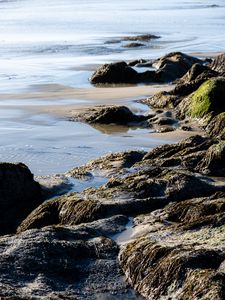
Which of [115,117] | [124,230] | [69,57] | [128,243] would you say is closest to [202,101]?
[115,117]

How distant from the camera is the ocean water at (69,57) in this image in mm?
11594

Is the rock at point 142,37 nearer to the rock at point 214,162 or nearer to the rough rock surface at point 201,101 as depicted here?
the rough rock surface at point 201,101

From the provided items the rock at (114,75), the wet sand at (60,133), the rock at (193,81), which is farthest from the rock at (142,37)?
the wet sand at (60,133)

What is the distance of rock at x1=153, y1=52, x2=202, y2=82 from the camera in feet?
67.3

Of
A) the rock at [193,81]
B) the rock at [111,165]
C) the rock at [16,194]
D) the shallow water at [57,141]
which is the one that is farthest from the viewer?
the rock at [193,81]

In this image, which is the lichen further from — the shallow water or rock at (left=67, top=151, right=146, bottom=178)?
rock at (left=67, top=151, right=146, bottom=178)

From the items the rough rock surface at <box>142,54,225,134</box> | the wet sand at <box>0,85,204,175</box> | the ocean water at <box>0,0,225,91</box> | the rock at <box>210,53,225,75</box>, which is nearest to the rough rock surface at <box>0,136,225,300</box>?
the wet sand at <box>0,85,204,175</box>

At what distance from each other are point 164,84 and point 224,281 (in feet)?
50.3

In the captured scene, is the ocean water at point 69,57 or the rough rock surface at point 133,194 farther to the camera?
the ocean water at point 69,57

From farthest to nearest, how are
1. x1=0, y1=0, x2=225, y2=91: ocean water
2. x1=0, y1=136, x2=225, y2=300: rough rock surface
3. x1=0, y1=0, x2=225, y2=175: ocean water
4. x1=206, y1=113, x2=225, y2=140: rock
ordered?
x1=0, y1=0, x2=225, y2=91: ocean water → x1=206, y1=113, x2=225, y2=140: rock → x1=0, y1=0, x2=225, y2=175: ocean water → x1=0, y1=136, x2=225, y2=300: rough rock surface

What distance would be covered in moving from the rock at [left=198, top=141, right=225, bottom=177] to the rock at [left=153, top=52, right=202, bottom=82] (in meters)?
12.0

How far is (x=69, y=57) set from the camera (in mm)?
26172

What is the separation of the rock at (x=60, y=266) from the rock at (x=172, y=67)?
14.6 m

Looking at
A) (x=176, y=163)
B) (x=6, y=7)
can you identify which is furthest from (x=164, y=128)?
(x=6, y=7)
